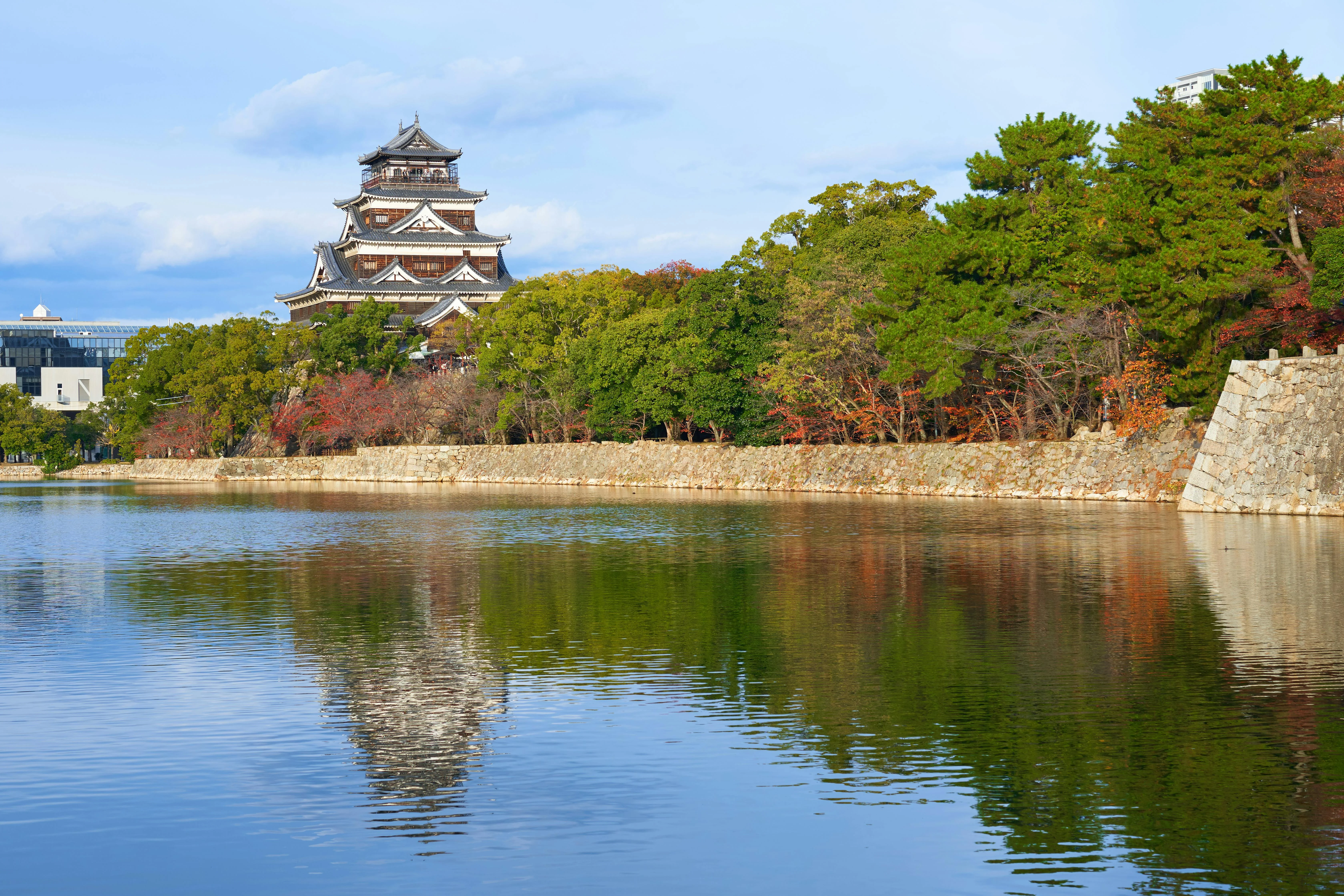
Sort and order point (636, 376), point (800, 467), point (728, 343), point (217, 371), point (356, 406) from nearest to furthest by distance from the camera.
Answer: point (800, 467), point (728, 343), point (636, 376), point (356, 406), point (217, 371)

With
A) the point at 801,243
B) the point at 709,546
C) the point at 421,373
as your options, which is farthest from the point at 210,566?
the point at 421,373

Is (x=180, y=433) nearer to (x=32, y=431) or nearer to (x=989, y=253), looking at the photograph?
(x=32, y=431)

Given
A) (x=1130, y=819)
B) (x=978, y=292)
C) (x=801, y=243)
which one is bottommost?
(x=1130, y=819)

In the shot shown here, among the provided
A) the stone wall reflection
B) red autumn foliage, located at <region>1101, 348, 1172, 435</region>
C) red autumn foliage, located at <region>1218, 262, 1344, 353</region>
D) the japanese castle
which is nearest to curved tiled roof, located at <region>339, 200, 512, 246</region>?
the japanese castle

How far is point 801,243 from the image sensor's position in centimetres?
5184

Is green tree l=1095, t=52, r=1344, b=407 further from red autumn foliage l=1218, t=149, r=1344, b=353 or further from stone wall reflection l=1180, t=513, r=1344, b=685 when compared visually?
stone wall reflection l=1180, t=513, r=1344, b=685

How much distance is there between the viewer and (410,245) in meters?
84.7

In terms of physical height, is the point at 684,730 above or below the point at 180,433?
below

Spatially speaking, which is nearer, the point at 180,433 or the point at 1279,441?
the point at 1279,441

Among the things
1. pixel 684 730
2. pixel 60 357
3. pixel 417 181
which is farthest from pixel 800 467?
pixel 60 357

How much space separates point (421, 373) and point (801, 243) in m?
26.6

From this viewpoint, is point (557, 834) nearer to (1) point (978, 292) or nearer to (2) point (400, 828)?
(2) point (400, 828)

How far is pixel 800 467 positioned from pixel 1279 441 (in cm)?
2064

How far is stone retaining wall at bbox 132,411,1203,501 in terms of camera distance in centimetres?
3391
